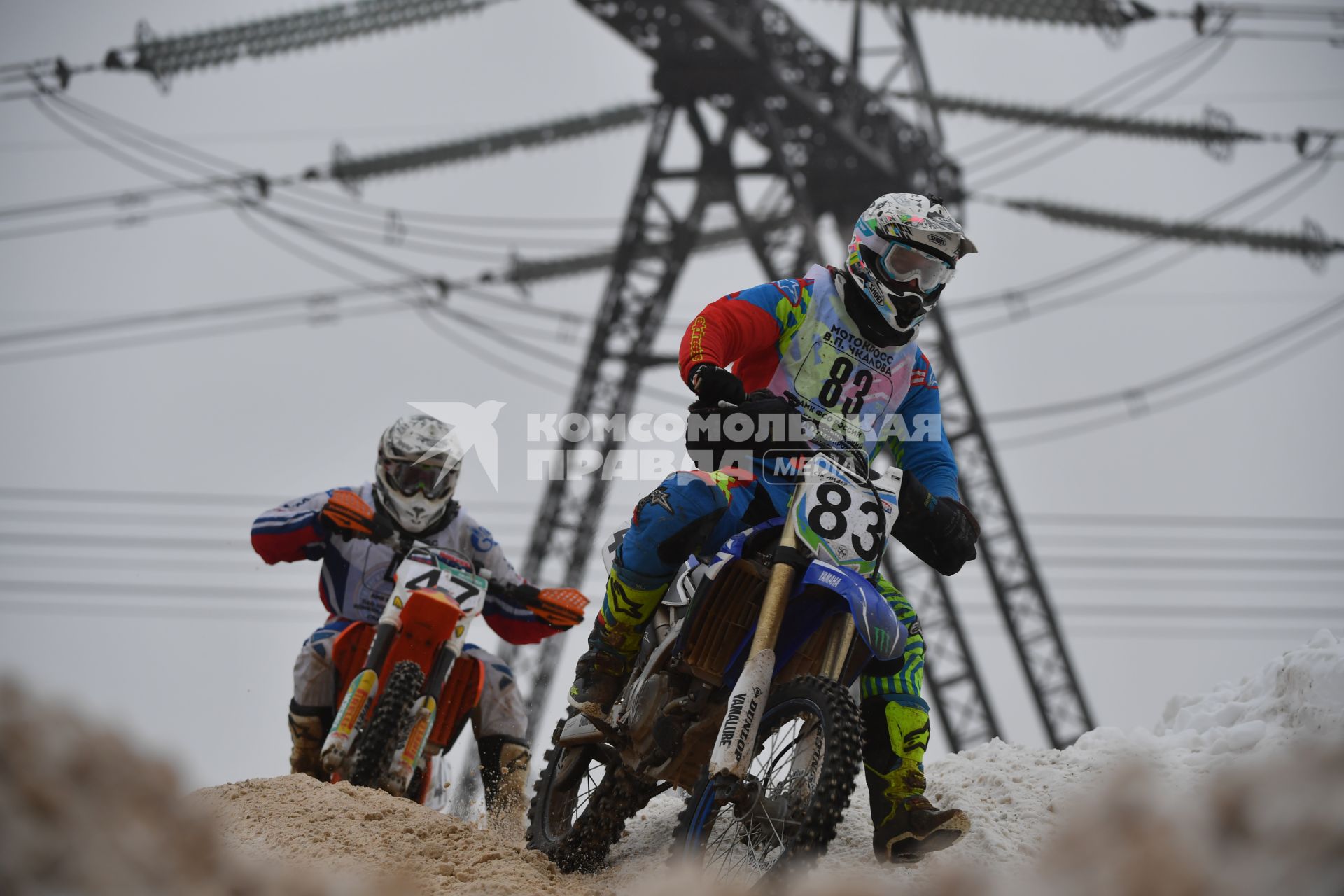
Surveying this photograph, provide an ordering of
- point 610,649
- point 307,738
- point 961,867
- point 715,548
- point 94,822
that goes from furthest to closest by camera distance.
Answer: point 307,738 → point 610,649 → point 715,548 → point 961,867 → point 94,822

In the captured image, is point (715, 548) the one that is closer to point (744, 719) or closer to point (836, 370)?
point (836, 370)

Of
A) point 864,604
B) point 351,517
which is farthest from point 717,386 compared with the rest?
point 351,517

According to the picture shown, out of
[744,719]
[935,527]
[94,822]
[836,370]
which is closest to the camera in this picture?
[94,822]

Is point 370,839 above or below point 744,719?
below

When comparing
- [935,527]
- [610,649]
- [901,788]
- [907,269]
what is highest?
[907,269]

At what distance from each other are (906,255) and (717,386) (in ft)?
3.30

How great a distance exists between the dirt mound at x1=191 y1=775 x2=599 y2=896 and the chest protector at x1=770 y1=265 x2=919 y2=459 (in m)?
2.00

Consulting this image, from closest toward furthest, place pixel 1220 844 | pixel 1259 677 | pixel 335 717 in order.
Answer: pixel 1220 844 → pixel 1259 677 → pixel 335 717

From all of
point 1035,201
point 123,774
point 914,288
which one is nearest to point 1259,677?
point 914,288

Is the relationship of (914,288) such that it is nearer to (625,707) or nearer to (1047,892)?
(625,707)

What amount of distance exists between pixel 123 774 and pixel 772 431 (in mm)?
3021

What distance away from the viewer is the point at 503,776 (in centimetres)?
746

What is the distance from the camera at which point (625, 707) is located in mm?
5238

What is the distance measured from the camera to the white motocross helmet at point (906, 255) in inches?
207
